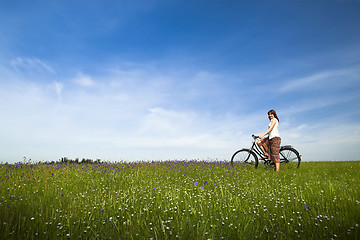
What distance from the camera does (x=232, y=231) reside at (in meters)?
4.17

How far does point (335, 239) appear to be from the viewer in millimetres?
3869

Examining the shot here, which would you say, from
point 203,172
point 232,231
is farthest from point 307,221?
point 203,172

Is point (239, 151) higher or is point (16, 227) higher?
point (239, 151)

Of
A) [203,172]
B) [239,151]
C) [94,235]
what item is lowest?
[94,235]

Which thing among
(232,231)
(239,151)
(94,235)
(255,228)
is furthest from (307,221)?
(239,151)

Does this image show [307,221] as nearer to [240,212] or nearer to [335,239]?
[335,239]

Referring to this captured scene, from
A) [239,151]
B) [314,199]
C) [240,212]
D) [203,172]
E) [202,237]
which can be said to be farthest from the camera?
[239,151]

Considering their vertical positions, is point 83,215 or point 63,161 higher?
point 63,161

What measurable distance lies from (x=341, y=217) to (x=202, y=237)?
3.04 metres

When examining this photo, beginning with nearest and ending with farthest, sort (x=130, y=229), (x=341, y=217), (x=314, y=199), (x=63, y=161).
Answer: (x=130, y=229) → (x=341, y=217) → (x=314, y=199) → (x=63, y=161)

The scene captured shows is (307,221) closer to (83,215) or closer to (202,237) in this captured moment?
(202,237)

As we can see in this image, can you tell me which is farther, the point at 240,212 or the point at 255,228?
the point at 240,212

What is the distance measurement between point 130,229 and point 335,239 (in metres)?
3.38

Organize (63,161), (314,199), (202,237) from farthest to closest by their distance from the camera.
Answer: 1. (63,161)
2. (314,199)
3. (202,237)
